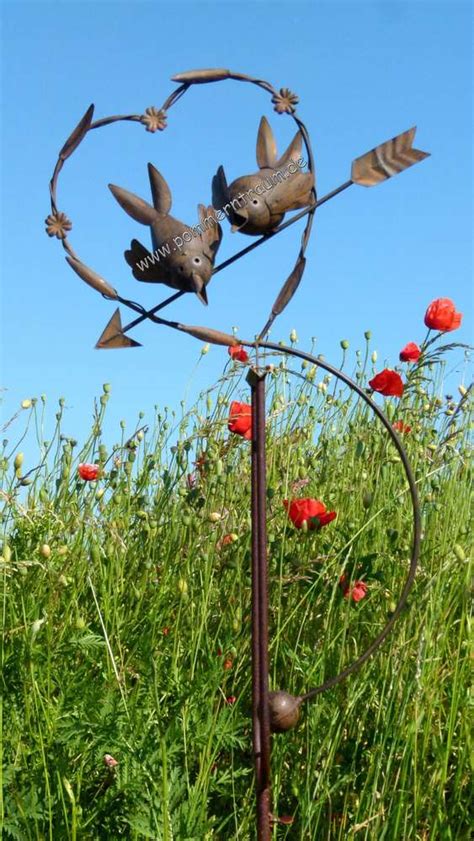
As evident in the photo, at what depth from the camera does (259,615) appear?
140 centimetres

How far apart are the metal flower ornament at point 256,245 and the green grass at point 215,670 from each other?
13 centimetres

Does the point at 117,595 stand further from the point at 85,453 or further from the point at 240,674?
the point at 85,453

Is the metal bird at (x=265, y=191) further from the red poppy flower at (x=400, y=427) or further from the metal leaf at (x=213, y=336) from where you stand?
the red poppy flower at (x=400, y=427)

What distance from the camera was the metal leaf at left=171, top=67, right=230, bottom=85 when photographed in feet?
4.75

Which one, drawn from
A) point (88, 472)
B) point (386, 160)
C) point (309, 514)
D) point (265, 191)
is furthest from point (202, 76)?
point (88, 472)

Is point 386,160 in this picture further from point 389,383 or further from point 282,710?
point 282,710

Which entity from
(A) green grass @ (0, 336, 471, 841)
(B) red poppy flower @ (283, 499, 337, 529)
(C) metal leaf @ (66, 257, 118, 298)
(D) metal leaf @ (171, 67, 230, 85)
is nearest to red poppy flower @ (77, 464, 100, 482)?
(A) green grass @ (0, 336, 471, 841)

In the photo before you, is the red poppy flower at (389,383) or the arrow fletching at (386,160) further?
the red poppy flower at (389,383)

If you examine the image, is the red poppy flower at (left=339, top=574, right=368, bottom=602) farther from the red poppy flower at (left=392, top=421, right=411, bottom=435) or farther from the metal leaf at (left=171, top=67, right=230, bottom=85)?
the metal leaf at (left=171, top=67, right=230, bottom=85)

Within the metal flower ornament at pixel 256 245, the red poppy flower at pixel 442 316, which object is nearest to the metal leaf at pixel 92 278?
the metal flower ornament at pixel 256 245

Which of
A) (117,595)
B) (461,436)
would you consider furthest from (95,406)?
(461,436)

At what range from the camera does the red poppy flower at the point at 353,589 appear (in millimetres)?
1803

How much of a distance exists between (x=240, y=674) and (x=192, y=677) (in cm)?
24

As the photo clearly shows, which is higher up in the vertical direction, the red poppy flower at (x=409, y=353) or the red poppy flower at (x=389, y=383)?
the red poppy flower at (x=409, y=353)
